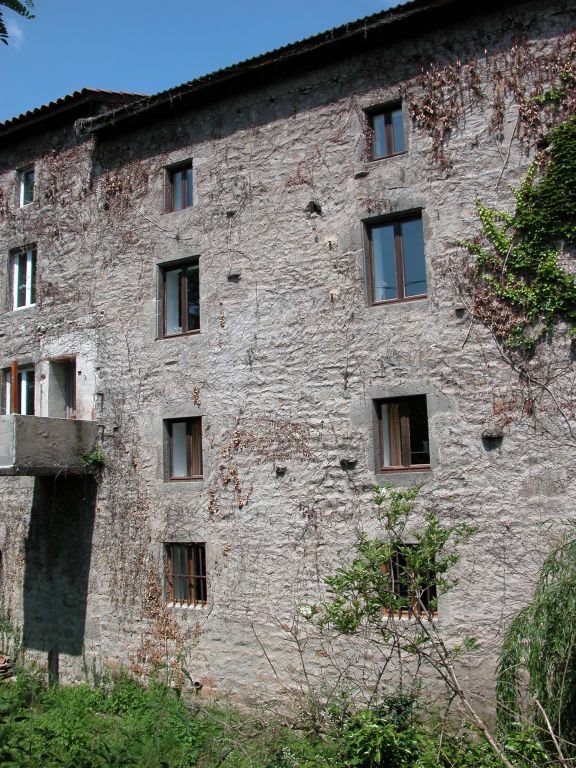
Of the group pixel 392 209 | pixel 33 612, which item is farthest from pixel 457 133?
pixel 33 612

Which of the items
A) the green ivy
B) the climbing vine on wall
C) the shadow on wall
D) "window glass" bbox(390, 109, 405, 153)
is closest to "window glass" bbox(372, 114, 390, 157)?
"window glass" bbox(390, 109, 405, 153)

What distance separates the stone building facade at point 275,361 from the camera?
9836 millimetres

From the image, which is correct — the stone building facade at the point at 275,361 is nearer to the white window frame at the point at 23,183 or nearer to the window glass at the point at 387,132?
the window glass at the point at 387,132

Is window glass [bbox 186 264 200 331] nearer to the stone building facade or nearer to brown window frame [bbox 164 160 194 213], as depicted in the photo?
the stone building facade

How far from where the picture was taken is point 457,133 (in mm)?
10352

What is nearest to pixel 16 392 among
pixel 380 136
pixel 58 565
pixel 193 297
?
pixel 58 565

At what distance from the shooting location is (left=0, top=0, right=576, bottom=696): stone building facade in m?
9.84

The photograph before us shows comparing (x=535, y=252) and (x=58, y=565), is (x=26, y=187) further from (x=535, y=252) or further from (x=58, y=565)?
(x=535, y=252)

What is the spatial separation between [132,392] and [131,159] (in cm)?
443

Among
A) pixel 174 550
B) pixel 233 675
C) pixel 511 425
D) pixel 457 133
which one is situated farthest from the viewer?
pixel 174 550

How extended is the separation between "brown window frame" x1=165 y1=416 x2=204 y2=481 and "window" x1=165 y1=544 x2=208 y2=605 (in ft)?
3.83

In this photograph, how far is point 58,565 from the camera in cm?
1336

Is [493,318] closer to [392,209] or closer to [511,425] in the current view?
[511,425]

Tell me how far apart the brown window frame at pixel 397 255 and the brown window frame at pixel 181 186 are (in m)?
3.69
